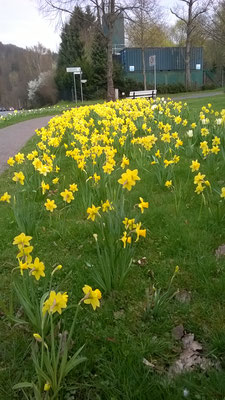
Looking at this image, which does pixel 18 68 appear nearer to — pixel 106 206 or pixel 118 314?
pixel 106 206

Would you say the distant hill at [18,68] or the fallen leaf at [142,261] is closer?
the fallen leaf at [142,261]

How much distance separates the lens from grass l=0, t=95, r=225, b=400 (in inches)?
60.4

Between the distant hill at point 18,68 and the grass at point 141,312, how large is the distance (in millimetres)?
59105

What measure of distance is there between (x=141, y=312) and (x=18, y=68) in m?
78.1

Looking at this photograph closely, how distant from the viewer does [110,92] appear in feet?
63.0

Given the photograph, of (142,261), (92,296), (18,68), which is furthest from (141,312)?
(18,68)

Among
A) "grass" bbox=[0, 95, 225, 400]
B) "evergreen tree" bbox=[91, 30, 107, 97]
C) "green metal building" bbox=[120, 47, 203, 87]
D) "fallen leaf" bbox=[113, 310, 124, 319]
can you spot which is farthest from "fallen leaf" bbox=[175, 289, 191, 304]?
"green metal building" bbox=[120, 47, 203, 87]

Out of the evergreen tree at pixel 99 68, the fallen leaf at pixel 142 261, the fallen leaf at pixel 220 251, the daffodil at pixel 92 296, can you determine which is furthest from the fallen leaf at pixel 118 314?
the evergreen tree at pixel 99 68

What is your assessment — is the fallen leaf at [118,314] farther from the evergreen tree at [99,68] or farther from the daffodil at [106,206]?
the evergreen tree at [99,68]

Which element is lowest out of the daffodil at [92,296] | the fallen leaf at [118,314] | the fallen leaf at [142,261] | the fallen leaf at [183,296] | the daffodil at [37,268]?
the fallen leaf at [118,314]

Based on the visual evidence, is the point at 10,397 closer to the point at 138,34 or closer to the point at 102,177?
the point at 102,177

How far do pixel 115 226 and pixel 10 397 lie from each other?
1193 millimetres

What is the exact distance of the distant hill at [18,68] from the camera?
61094 millimetres

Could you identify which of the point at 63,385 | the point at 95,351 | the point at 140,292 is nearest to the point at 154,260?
the point at 140,292
